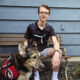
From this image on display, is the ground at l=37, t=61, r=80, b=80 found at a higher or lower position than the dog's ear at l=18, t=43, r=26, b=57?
lower

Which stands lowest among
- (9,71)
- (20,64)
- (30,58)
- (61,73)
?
(61,73)

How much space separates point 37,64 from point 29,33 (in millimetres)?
918

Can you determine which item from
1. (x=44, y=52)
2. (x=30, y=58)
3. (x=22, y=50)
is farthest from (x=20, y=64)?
(x=44, y=52)

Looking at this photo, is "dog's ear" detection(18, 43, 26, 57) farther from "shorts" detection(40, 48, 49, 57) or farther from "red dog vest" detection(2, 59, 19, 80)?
"shorts" detection(40, 48, 49, 57)

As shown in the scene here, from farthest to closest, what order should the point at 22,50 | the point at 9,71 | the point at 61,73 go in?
the point at 61,73
the point at 9,71
the point at 22,50

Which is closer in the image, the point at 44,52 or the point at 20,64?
the point at 20,64

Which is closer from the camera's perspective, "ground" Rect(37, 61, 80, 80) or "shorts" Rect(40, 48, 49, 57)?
"shorts" Rect(40, 48, 49, 57)

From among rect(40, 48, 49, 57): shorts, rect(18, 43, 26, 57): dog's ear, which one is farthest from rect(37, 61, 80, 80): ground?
rect(18, 43, 26, 57): dog's ear

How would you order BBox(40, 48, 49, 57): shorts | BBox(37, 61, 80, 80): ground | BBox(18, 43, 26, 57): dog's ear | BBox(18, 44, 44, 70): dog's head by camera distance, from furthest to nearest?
BBox(37, 61, 80, 80): ground → BBox(40, 48, 49, 57): shorts → BBox(18, 44, 44, 70): dog's head → BBox(18, 43, 26, 57): dog's ear

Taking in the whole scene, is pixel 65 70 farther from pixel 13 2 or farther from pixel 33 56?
pixel 13 2

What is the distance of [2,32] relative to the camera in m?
5.25

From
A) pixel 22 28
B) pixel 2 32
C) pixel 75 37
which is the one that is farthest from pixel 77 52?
pixel 2 32

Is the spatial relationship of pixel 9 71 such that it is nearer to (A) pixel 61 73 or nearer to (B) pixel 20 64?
(B) pixel 20 64

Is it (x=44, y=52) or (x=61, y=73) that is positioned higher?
(x=44, y=52)
